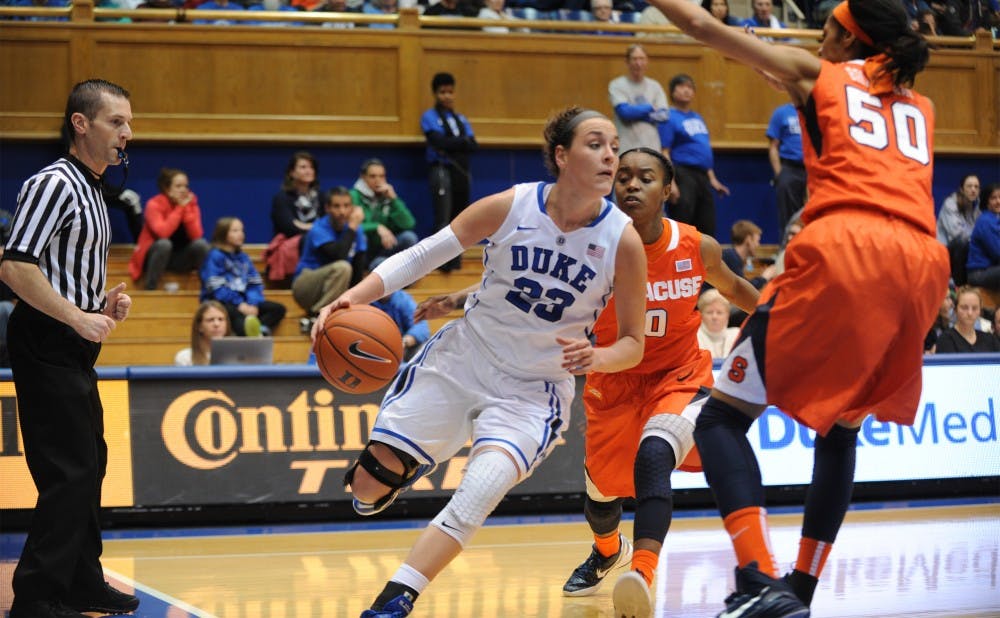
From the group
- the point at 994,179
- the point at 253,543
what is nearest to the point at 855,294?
the point at 253,543

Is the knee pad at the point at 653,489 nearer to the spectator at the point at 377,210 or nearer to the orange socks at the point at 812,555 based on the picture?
the orange socks at the point at 812,555

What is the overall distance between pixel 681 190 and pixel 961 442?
4426 mm

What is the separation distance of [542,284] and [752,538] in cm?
128

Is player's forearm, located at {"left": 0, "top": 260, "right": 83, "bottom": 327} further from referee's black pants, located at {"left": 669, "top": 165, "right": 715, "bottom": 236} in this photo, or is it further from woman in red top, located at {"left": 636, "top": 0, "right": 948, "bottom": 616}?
referee's black pants, located at {"left": 669, "top": 165, "right": 715, "bottom": 236}

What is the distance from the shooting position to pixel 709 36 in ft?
12.4

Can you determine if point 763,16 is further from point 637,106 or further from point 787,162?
point 637,106

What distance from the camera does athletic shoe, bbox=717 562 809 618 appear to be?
3.58 meters

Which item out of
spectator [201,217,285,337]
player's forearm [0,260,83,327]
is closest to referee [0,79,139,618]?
player's forearm [0,260,83,327]

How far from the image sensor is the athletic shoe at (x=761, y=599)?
3.58 meters

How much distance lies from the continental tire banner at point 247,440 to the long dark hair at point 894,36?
15.1 feet

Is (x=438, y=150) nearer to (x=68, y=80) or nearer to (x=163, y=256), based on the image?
(x=163, y=256)

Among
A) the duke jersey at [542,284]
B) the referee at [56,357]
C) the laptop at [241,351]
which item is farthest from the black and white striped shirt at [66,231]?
the laptop at [241,351]

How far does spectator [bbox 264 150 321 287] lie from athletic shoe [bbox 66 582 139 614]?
6.61m

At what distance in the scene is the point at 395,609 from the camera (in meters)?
4.13
